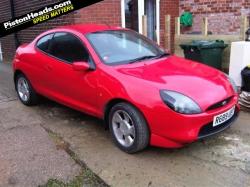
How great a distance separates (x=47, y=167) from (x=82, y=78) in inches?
50.9

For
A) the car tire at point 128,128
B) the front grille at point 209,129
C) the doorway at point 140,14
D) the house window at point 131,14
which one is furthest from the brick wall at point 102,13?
the front grille at point 209,129

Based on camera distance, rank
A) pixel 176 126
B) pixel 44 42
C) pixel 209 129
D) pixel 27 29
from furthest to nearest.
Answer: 1. pixel 27 29
2. pixel 44 42
3. pixel 209 129
4. pixel 176 126

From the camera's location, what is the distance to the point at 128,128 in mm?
3895

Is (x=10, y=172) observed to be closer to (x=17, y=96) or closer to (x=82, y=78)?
(x=82, y=78)

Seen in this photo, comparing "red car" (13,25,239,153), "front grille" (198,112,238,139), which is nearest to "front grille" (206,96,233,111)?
"red car" (13,25,239,153)

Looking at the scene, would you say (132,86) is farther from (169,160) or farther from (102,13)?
(102,13)

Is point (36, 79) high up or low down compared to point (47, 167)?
up

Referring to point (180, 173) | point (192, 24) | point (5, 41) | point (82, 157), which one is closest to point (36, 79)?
point (82, 157)

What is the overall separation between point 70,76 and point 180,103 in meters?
1.81

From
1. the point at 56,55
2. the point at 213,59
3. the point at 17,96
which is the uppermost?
the point at 56,55

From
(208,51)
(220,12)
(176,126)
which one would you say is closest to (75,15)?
(208,51)

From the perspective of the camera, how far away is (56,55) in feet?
16.7

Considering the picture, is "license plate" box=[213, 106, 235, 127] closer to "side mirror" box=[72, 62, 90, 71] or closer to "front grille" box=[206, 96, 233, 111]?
"front grille" box=[206, 96, 233, 111]

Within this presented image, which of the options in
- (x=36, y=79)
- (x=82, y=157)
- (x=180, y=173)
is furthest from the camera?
(x=36, y=79)
